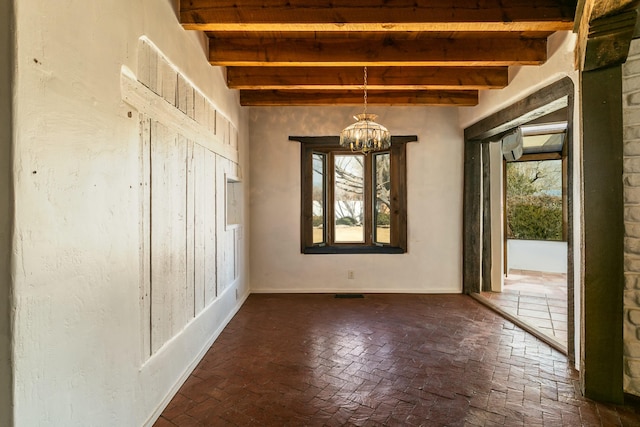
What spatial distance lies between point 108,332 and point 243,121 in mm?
3536

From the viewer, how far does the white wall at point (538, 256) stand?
6.32m

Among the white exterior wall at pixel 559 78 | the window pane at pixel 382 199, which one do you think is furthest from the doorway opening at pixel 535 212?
the window pane at pixel 382 199

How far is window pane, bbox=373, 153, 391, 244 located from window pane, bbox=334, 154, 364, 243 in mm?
230

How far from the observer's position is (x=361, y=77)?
11.7ft

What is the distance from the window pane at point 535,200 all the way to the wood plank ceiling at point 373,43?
12.4 ft

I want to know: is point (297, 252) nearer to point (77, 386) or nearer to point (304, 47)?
point (304, 47)

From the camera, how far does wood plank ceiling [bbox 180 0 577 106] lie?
238 centimetres

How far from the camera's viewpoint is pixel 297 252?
191 inches

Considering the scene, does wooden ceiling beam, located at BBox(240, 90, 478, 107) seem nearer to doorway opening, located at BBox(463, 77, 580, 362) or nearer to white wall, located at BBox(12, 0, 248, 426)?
doorway opening, located at BBox(463, 77, 580, 362)

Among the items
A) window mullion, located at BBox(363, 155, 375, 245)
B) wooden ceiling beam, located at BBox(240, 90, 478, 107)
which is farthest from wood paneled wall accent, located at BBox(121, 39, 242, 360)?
window mullion, located at BBox(363, 155, 375, 245)

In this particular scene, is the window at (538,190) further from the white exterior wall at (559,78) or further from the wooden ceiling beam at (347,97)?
the white exterior wall at (559,78)

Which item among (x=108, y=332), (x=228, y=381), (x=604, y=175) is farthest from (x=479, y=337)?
(x=108, y=332)

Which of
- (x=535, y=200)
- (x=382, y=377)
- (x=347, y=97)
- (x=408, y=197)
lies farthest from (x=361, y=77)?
(x=535, y=200)

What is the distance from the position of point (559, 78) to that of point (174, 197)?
3.43 m
